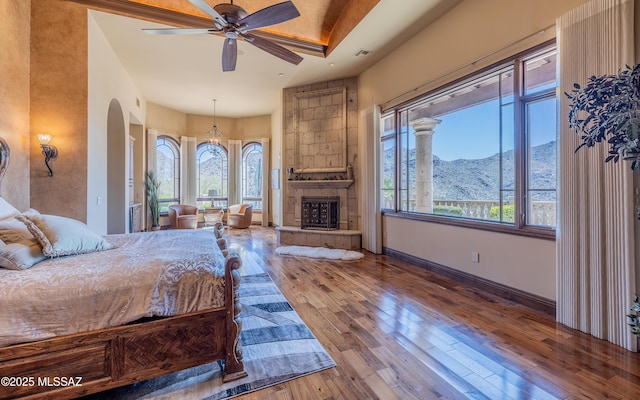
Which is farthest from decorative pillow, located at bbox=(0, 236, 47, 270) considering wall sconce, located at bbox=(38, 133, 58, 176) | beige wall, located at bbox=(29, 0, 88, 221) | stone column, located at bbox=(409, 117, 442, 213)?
stone column, located at bbox=(409, 117, 442, 213)

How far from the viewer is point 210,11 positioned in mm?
2639

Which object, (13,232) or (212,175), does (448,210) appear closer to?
(13,232)

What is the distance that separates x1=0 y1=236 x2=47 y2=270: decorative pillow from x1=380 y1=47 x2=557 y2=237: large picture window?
13.7 ft

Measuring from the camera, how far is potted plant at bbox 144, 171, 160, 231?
7.65 metres

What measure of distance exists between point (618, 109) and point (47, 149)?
17.8 feet

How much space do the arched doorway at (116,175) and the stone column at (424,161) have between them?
5545 millimetres

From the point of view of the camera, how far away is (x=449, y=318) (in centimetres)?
273

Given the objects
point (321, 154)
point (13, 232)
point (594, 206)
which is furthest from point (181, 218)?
point (594, 206)

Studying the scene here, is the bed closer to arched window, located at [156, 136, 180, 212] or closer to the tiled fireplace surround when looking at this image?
the tiled fireplace surround

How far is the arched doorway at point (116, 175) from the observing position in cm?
556

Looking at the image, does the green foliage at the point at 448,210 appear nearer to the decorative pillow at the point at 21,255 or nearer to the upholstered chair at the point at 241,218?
the decorative pillow at the point at 21,255

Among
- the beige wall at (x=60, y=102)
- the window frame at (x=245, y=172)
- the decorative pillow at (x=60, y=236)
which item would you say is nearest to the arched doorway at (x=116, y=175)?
the beige wall at (x=60, y=102)

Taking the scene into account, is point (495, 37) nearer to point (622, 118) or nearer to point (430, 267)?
point (622, 118)

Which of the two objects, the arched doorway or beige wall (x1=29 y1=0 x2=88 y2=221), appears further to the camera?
the arched doorway
